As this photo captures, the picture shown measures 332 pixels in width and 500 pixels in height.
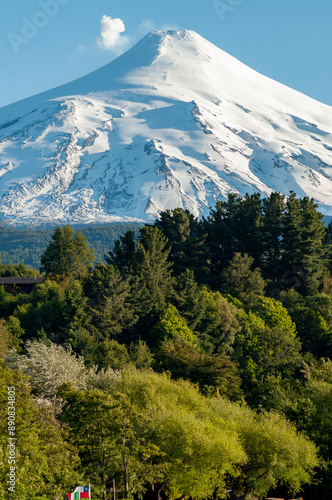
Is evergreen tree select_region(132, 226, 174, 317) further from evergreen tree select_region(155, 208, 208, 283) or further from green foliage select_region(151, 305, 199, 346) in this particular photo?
green foliage select_region(151, 305, 199, 346)

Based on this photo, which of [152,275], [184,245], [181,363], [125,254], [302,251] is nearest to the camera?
[181,363]

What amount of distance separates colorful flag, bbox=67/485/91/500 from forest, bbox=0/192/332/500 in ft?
1.37

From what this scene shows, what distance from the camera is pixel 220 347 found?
Answer: 67.0 m

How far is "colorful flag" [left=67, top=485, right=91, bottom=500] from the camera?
3155 centimetres

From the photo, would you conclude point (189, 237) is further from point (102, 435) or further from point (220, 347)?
point (102, 435)

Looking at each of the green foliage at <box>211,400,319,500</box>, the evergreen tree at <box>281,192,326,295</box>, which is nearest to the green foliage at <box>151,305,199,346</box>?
the evergreen tree at <box>281,192,326,295</box>

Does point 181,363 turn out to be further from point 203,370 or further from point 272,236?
point 272,236

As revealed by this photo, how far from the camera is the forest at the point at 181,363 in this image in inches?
1351

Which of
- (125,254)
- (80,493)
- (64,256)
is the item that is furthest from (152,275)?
(80,493)

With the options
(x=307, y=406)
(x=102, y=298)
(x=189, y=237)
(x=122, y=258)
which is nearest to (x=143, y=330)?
(x=102, y=298)

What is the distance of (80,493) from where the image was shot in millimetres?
32125

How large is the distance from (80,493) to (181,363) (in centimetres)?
2427

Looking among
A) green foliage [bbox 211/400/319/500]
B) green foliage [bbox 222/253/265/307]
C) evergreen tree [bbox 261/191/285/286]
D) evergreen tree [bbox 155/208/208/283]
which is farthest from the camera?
evergreen tree [bbox 261/191/285/286]

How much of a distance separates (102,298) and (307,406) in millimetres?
29737
